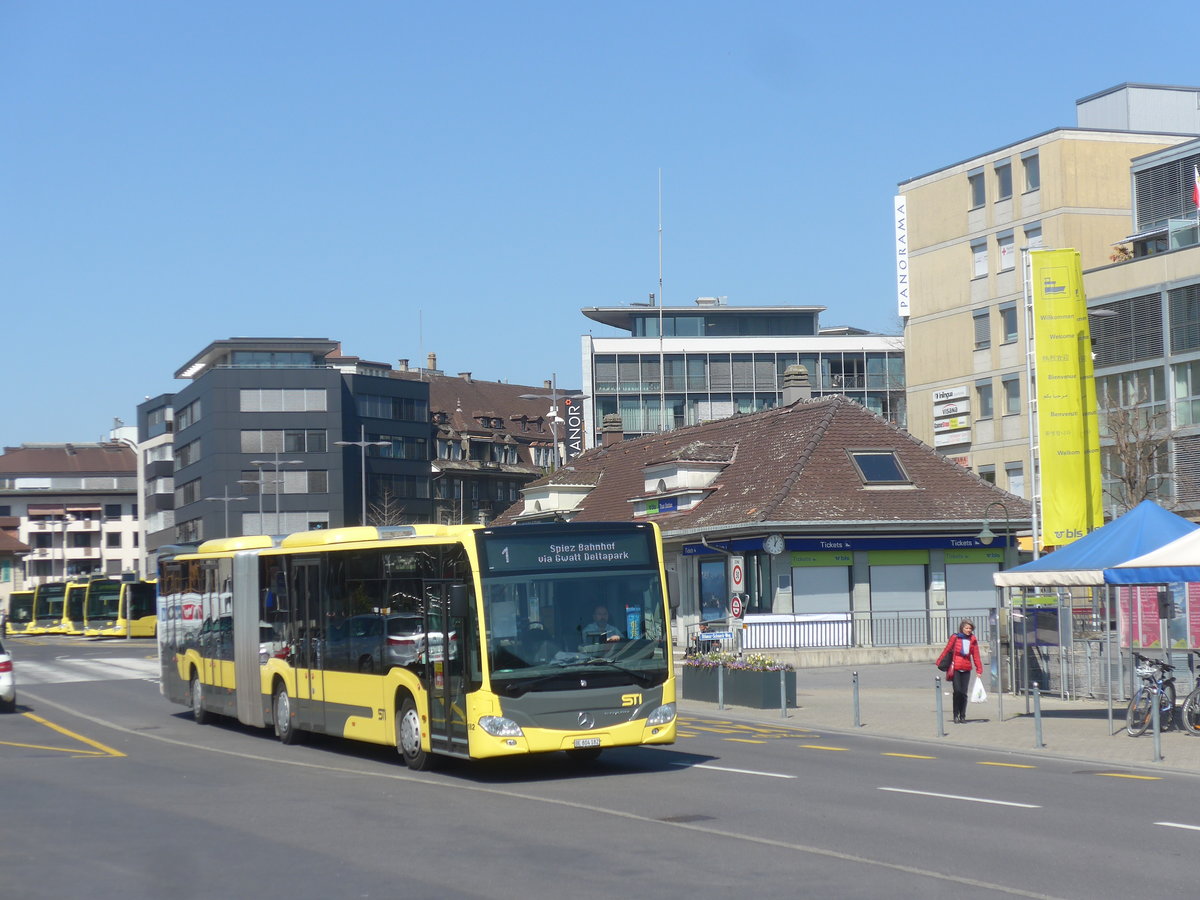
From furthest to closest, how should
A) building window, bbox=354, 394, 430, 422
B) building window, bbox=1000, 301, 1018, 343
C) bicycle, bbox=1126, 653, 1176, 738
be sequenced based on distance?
building window, bbox=354, 394, 430, 422 < building window, bbox=1000, 301, 1018, 343 < bicycle, bbox=1126, 653, 1176, 738

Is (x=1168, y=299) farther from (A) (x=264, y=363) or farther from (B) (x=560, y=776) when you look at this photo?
(A) (x=264, y=363)

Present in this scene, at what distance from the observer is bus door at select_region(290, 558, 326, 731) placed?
20.6 meters

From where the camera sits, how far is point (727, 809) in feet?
46.7

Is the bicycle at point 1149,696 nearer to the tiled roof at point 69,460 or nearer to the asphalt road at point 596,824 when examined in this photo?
the asphalt road at point 596,824

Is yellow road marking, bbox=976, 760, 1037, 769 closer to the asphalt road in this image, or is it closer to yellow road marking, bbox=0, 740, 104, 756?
the asphalt road

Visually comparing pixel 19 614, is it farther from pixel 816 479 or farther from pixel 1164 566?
pixel 1164 566

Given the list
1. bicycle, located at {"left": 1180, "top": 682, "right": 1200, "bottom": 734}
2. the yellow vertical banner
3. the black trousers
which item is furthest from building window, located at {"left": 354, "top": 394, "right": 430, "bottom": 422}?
bicycle, located at {"left": 1180, "top": 682, "right": 1200, "bottom": 734}

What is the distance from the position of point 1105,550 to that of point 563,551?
9.87 m

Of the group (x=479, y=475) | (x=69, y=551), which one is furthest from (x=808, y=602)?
(x=69, y=551)

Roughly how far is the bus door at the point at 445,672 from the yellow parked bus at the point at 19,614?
72271 millimetres

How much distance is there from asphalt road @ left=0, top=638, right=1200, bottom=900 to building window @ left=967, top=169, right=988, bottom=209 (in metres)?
48.3

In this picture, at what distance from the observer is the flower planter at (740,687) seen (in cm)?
2736

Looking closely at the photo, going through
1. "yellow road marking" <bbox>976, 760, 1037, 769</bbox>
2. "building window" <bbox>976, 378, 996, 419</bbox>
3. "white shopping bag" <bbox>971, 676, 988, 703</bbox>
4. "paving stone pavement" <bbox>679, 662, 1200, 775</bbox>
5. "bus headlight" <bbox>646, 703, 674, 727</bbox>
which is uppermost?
"building window" <bbox>976, 378, 996, 419</bbox>

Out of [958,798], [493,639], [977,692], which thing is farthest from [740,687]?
[958,798]
